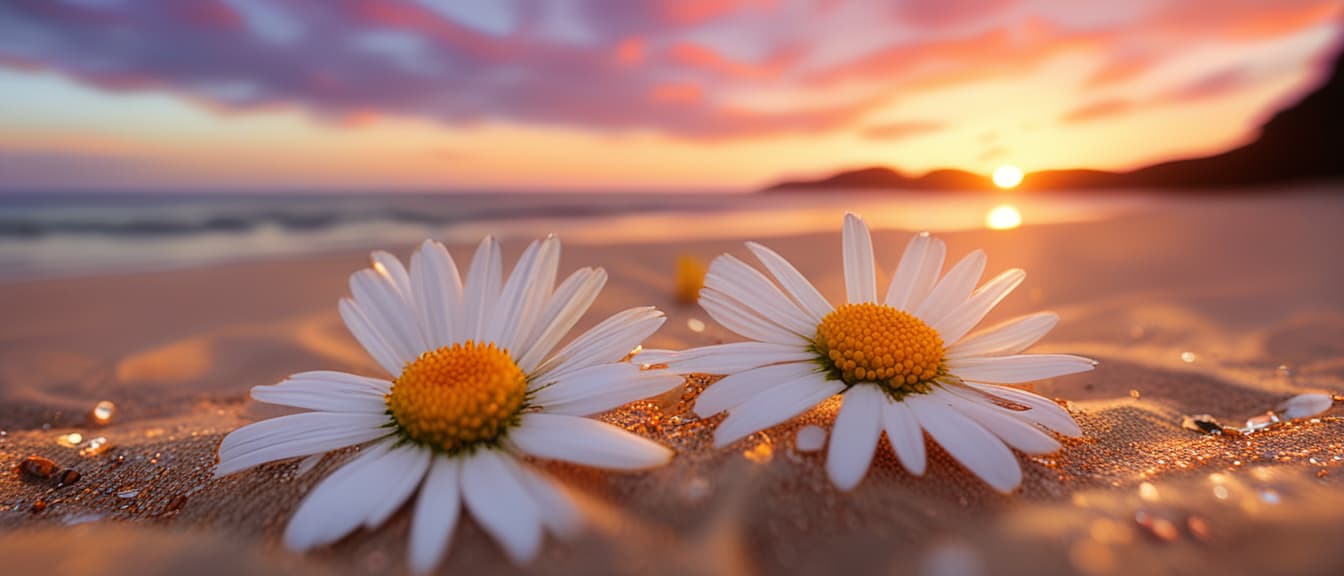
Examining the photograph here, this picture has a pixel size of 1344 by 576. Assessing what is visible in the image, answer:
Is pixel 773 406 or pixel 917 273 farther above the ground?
pixel 917 273

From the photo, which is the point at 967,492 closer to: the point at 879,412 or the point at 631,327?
the point at 879,412

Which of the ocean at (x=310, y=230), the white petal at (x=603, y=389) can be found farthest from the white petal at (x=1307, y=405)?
the ocean at (x=310, y=230)

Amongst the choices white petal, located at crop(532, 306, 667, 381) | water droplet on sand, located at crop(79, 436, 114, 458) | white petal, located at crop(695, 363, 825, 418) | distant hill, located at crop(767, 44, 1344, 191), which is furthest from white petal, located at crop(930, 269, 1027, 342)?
distant hill, located at crop(767, 44, 1344, 191)

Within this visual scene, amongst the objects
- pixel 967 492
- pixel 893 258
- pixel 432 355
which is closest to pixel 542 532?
pixel 432 355

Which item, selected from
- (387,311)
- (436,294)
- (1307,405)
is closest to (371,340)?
(387,311)

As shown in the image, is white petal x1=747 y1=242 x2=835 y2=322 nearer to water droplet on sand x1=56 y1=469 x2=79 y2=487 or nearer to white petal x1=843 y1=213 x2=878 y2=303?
white petal x1=843 y1=213 x2=878 y2=303

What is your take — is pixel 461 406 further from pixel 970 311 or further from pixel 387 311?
pixel 970 311
